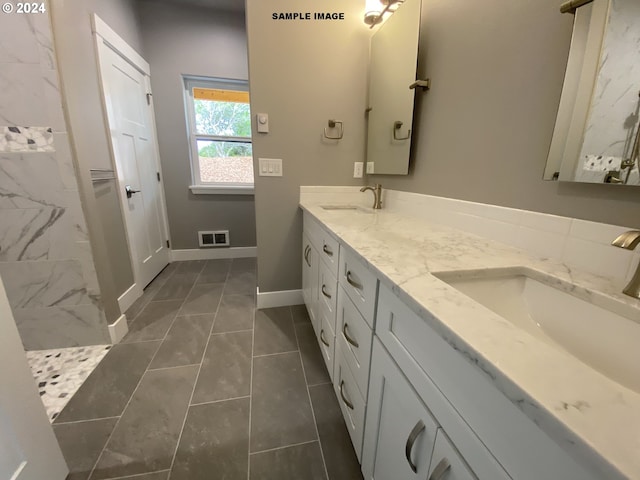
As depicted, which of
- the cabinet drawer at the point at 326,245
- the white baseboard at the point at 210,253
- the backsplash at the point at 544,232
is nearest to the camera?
the backsplash at the point at 544,232

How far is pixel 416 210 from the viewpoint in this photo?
4.76 feet

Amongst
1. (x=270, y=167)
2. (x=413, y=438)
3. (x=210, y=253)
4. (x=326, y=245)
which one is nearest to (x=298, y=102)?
(x=270, y=167)

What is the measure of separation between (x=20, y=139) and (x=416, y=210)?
2087 millimetres

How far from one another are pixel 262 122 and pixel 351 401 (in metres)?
1.68

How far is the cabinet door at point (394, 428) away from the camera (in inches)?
21.3

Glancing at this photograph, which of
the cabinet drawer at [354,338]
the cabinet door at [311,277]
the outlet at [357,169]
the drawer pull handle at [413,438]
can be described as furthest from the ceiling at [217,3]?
the drawer pull handle at [413,438]

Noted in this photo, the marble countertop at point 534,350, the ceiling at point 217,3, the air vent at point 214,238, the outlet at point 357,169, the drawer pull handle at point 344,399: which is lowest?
the drawer pull handle at point 344,399

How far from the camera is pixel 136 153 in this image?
2.29 meters

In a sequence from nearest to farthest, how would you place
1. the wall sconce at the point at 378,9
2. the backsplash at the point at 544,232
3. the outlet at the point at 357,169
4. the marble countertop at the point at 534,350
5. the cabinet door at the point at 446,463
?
the marble countertop at the point at 534,350 < the cabinet door at the point at 446,463 < the backsplash at the point at 544,232 < the wall sconce at the point at 378,9 < the outlet at the point at 357,169

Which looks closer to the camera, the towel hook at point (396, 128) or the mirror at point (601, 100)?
the mirror at point (601, 100)

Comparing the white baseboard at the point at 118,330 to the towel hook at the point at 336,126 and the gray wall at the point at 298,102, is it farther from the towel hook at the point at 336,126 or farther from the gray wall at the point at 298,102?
the towel hook at the point at 336,126

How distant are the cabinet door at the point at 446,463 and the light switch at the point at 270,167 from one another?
1.70 m

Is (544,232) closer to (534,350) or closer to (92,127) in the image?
(534,350)

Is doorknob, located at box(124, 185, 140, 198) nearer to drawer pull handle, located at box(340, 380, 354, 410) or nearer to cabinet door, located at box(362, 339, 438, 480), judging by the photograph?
drawer pull handle, located at box(340, 380, 354, 410)
